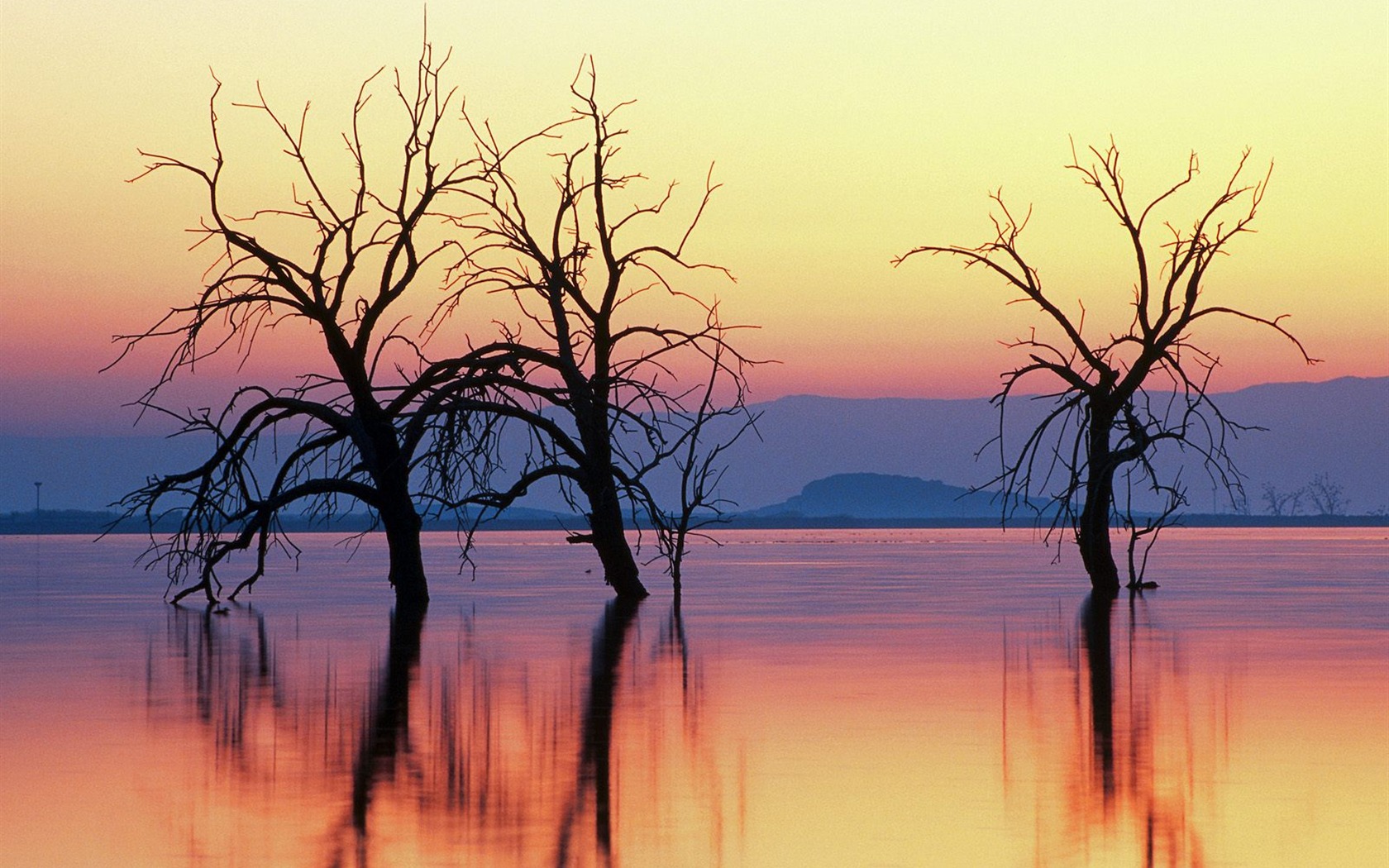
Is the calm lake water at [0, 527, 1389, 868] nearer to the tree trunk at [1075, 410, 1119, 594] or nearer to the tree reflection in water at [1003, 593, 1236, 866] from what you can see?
the tree reflection in water at [1003, 593, 1236, 866]

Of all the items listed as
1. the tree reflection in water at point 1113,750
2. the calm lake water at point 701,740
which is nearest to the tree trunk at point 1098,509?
the calm lake water at point 701,740

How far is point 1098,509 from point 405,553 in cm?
1089

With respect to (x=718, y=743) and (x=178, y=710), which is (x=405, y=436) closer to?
(x=178, y=710)

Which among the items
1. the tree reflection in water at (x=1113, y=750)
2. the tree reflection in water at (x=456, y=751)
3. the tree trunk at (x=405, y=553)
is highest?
the tree trunk at (x=405, y=553)

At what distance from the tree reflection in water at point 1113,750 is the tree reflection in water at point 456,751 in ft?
5.43

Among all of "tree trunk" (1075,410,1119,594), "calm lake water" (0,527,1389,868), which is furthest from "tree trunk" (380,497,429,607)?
"tree trunk" (1075,410,1119,594)

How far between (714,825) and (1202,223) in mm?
20554

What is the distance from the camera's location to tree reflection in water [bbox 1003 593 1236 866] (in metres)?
7.83

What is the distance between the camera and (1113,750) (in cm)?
1048

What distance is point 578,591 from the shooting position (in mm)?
31969

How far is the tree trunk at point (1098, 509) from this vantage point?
27.2m

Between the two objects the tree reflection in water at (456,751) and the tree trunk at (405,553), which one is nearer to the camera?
the tree reflection in water at (456,751)

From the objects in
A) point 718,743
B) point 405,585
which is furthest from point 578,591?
point 718,743

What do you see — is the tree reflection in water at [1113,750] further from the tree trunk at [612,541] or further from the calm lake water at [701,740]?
the tree trunk at [612,541]
